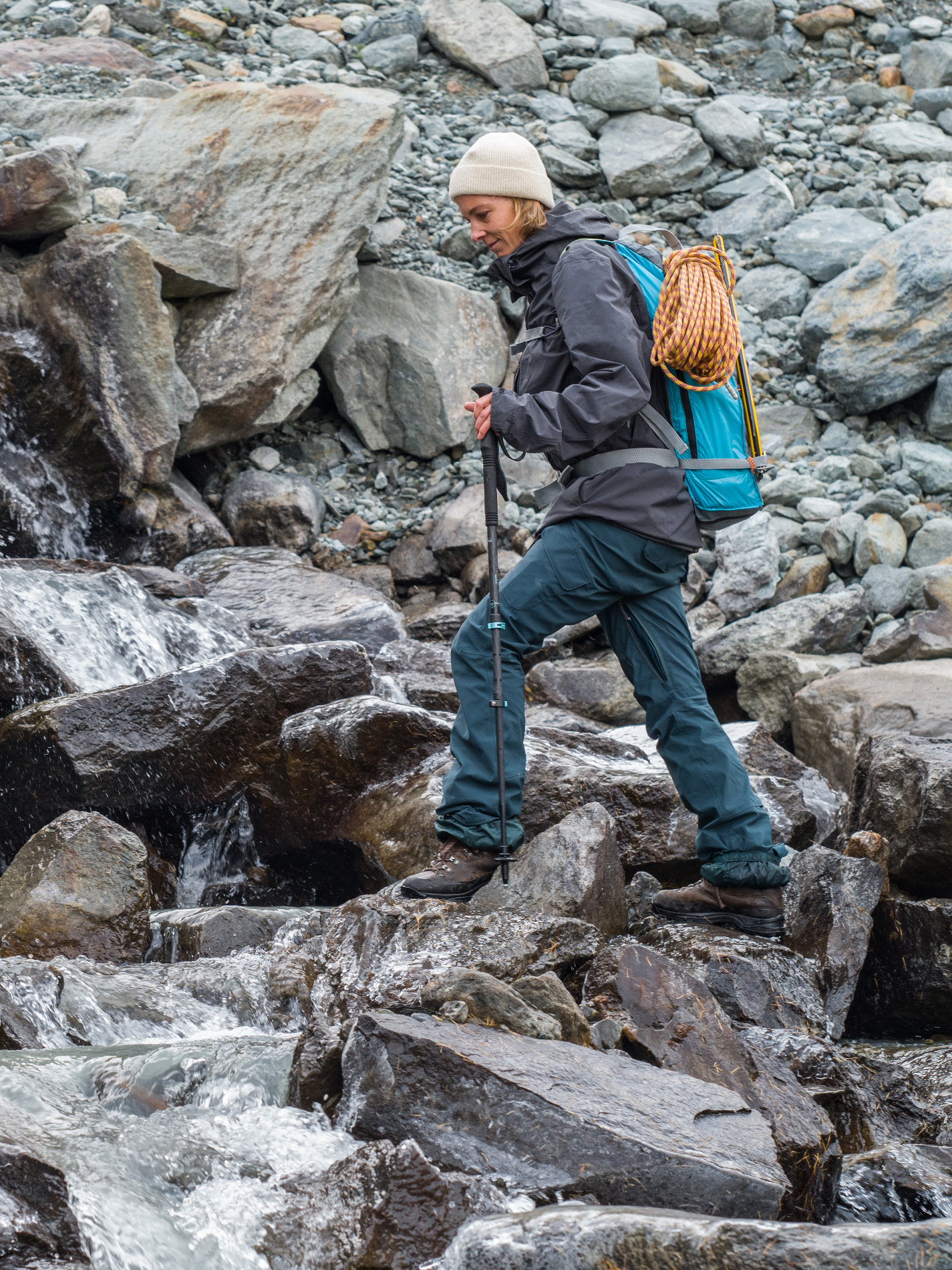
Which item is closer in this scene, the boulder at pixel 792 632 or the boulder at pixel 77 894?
the boulder at pixel 77 894

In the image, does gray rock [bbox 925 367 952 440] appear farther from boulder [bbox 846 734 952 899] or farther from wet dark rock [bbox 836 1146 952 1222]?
wet dark rock [bbox 836 1146 952 1222]

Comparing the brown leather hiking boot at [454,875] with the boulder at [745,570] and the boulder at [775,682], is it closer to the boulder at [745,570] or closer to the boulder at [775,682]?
the boulder at [775,682]

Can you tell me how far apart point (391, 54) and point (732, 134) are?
172 inches

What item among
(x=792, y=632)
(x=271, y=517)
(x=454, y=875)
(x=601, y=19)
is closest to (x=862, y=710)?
(x=792, y=632)

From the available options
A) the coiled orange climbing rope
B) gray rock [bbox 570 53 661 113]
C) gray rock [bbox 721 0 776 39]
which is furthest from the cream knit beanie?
gray rock [bbox 721 0 776 39]

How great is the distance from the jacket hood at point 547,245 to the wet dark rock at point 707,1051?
226 centimetres

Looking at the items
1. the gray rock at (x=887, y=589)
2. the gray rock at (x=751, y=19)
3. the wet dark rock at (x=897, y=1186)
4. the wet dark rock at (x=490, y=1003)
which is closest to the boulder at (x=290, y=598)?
the gray rock at (x=887, y=589)

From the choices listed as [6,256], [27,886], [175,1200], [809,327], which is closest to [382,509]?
[6,256]

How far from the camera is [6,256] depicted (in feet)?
34.5

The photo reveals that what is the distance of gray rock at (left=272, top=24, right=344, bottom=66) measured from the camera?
15.2 meters

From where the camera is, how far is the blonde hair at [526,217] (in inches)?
166

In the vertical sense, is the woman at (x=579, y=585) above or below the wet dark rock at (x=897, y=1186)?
above

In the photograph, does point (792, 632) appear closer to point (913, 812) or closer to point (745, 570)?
point (745, 570)

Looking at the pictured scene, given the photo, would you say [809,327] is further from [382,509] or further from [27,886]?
[27,886]
